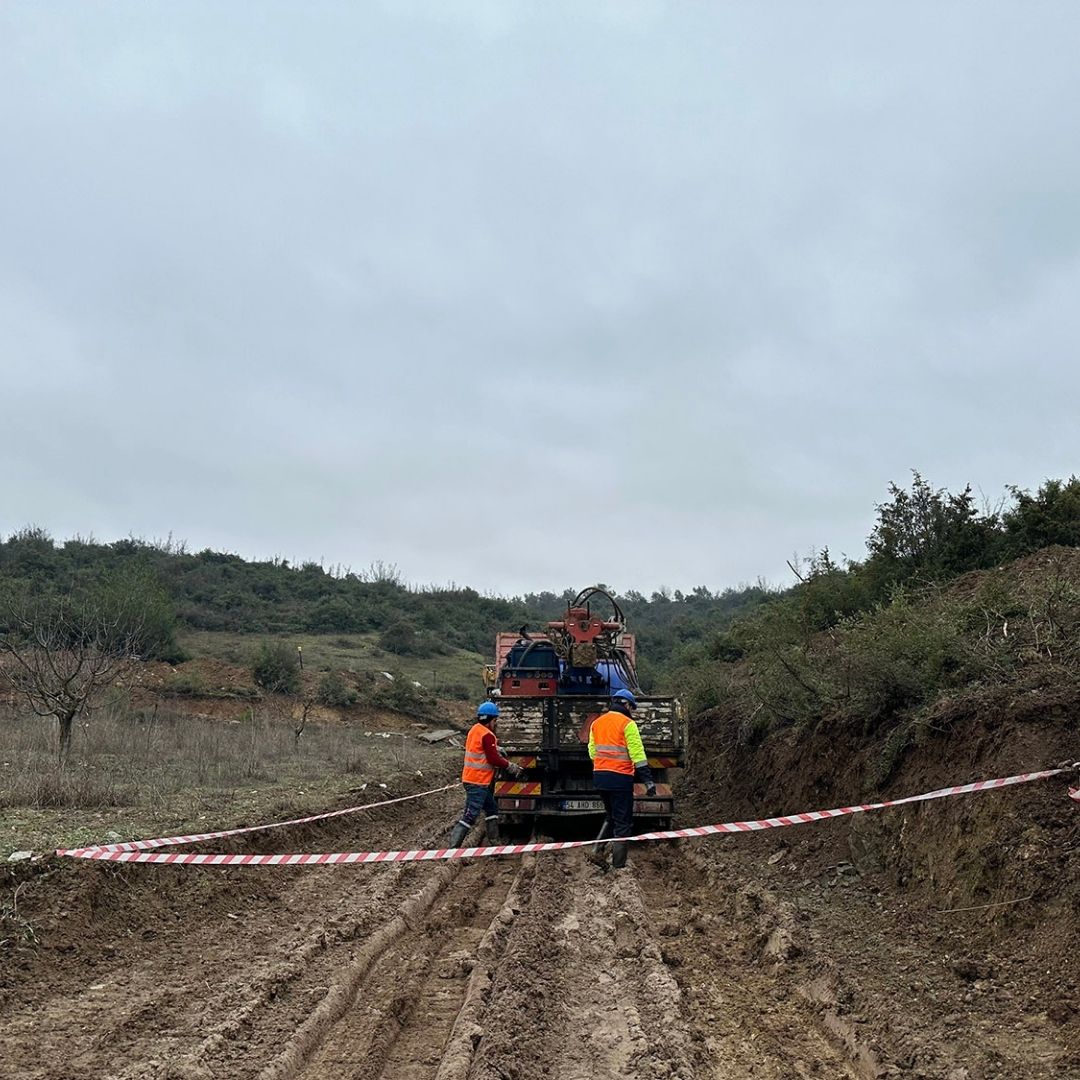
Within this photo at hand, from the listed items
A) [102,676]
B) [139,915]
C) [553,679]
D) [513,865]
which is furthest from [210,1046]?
[102,676]

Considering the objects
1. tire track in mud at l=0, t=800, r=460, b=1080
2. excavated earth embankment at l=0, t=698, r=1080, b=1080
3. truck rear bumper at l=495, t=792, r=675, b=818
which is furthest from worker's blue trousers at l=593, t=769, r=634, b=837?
tire track in mud at l=0, t=800, r=460, b=1080

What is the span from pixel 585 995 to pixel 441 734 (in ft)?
95.1

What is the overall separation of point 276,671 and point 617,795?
98.3ft

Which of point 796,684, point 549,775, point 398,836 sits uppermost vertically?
point 796,684

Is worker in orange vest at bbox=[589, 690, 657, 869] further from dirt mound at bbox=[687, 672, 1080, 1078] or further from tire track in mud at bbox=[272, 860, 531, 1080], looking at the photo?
tire track in mud at bbox=[272, 860, 531, 1080]

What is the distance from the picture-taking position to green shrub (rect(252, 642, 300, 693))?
36688 millimetres

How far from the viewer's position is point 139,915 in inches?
284

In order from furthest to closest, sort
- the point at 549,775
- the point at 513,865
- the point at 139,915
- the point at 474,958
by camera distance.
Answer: the point at 549,775 → the point at 513,865 → the point at 139,915 → the point at 474,958

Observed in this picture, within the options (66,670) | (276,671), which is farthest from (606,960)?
(276,671)

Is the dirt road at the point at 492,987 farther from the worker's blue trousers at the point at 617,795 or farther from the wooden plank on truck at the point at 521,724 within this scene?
the wooden plank on truck at the point at 521,724

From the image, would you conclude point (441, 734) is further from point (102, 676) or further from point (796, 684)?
point (796, 684)

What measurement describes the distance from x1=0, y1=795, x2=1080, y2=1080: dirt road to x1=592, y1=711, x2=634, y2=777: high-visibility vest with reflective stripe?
1269 millimetres

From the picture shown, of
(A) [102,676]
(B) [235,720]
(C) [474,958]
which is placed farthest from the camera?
(B) [235,720]

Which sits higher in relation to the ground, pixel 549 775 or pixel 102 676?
pixel 102 676
